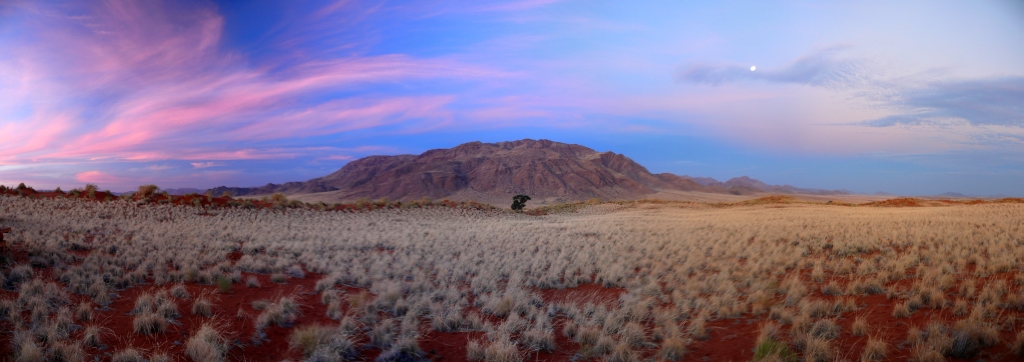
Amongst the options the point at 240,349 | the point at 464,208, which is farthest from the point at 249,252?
the point at 464,208

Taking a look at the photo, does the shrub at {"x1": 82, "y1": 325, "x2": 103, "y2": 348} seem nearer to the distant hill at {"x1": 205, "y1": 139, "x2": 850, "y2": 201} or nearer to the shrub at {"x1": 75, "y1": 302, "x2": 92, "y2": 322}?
the shrub at {"x1": 75, "y1": 302, "x2": 92, "y2": 322}

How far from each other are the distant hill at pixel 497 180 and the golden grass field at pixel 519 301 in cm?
10059

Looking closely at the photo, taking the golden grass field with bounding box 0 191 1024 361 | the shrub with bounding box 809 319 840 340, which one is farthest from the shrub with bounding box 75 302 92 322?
the shrub with bounding box 809 319 840 340

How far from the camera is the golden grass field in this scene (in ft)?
17.6

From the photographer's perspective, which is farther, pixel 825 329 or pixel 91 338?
pixel 825 329

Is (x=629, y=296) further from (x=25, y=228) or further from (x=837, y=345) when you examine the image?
(x=25, y=228)

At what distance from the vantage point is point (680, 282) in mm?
9562

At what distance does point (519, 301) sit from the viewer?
7.91m

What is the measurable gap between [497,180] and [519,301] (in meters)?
123

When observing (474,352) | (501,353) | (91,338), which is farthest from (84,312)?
(501,353)

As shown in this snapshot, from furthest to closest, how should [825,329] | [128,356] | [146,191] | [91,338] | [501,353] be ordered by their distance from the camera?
1. [146,191]
2. [825,329]
3. [501,353]
4. [91,338]
5. [128,356]

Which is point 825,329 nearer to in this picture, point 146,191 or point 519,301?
point 519,301

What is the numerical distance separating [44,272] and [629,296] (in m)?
11.2

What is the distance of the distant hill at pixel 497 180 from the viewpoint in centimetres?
12156
